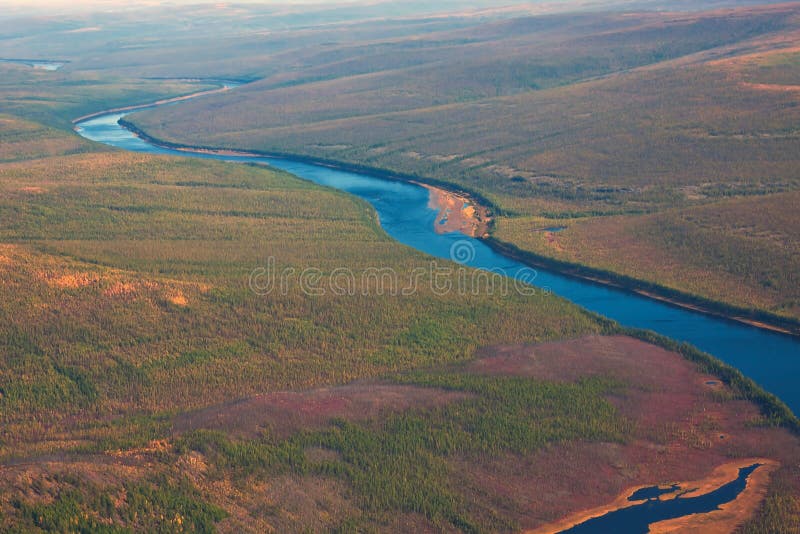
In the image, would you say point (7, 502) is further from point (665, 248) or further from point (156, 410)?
point (665, 248)

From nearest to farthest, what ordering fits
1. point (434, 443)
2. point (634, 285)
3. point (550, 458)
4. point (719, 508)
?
point (719, 508)
point (550, 458)
point (434, 443)
point (634, 285)

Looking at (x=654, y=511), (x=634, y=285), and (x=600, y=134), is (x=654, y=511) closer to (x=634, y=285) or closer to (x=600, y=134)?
(x=634, y=285)

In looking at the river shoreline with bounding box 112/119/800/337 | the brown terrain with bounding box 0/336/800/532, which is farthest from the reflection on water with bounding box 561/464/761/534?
the river shoreline with bounding box 112/119/800/337

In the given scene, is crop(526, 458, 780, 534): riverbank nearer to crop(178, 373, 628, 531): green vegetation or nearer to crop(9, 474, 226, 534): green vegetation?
crop(178, 373, 628, 531): green vegetation

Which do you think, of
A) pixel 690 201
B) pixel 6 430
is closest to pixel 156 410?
pixel 6 430

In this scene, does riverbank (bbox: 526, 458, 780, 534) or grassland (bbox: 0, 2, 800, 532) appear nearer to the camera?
riverbank (bbox: 526, 458, 780, 534)

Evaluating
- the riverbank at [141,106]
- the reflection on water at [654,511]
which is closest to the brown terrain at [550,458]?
the reflection on water at [654,511]

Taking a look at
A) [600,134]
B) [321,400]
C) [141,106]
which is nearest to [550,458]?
[321,400]
